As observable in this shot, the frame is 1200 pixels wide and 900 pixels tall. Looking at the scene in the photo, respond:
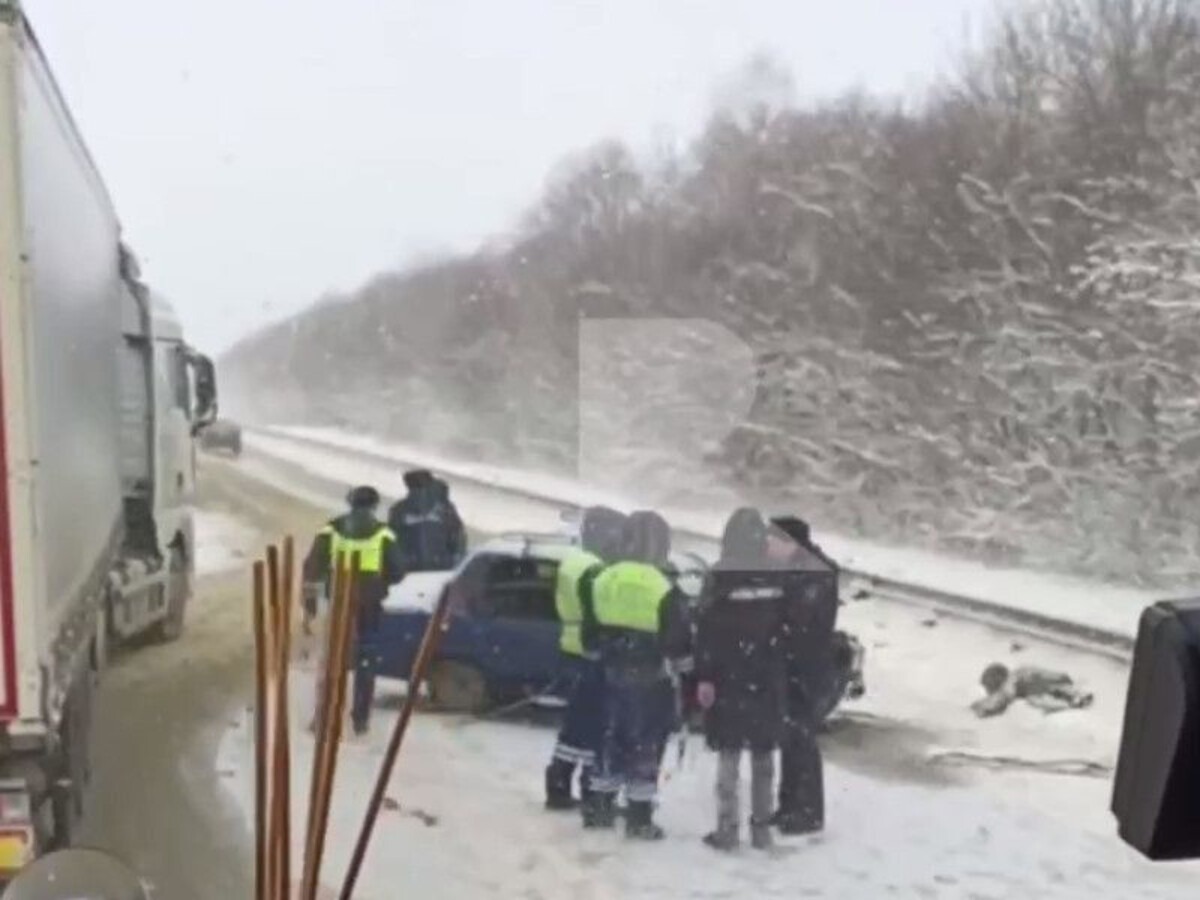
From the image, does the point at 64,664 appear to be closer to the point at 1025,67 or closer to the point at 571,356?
the point at 571,356

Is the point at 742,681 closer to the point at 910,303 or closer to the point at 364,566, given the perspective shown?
the point at 364,566

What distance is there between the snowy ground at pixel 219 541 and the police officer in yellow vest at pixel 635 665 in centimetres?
99

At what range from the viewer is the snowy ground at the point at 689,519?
4023mm

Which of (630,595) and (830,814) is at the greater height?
(630,595)

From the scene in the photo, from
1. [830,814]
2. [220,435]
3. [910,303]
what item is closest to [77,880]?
[830,814]

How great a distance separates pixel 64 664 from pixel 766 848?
1.62 meters

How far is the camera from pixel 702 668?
3504mm

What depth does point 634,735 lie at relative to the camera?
3.65 m

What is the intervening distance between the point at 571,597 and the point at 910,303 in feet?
11.4

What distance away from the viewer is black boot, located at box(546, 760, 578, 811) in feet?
12.0

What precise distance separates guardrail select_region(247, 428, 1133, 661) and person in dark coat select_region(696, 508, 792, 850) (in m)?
0.24

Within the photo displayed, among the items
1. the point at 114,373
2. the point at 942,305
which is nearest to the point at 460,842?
the point at 114,373

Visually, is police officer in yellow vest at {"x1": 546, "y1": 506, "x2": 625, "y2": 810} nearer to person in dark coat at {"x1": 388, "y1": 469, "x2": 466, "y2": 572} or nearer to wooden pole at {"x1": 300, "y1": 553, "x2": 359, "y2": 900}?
person in dark coat at {"x1": 388, "y1": 469, "x2": 466, "y2": 572}

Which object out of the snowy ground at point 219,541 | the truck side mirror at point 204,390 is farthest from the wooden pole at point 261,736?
the truck side mirror at point 204,390
